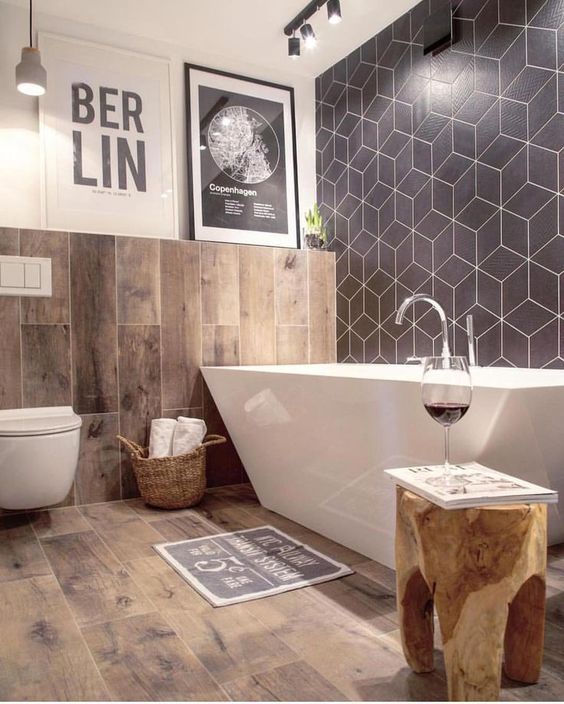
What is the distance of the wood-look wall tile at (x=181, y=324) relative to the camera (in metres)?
3.21

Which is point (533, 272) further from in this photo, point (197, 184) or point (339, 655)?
point (197, 184)

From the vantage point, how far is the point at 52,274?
9.62 ft

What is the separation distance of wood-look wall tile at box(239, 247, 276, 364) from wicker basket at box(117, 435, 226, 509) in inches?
30.3

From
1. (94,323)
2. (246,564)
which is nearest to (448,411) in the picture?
(246,564)

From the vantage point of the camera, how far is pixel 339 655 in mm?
1493

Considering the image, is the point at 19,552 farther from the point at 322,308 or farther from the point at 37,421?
the point at 322,308

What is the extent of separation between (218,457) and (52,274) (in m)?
1.34

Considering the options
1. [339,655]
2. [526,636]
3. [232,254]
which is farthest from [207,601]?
[232,254]

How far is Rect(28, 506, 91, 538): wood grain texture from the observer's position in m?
2.57

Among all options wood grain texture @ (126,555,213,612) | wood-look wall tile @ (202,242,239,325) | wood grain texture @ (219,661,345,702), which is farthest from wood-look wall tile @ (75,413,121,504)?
wood grain texture @ (219,661,345,702)

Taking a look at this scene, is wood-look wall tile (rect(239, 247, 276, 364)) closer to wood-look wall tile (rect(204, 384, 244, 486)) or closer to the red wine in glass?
wood-look wall tile (rect(204, 384, 244, 486))

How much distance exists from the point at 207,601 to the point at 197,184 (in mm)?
2459

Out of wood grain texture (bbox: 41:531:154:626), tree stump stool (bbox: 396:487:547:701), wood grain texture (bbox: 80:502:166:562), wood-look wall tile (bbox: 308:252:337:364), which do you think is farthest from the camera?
wood-look wall tile (bbox: 308:252:337:364)

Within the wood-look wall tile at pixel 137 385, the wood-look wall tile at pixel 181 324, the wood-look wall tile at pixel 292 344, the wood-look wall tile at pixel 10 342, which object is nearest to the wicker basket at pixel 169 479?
the wood-look wall tile at pixel 137 385
